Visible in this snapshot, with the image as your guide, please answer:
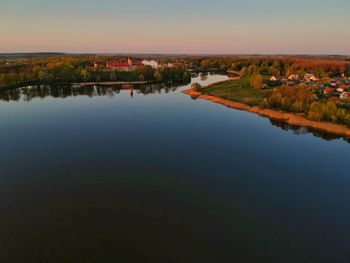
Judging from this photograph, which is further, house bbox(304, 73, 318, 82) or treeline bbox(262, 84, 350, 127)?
house bbox(304, 73, 318, 82)

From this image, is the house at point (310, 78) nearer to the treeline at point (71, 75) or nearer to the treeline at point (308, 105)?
the treeline at point (308, 105)

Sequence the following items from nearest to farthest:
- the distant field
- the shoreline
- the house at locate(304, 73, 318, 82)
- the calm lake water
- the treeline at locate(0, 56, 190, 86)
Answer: the calm lake water → the shoreline → the distant field → the house at locate(304, 73, 318, 82) → the treeline at locate(0, 56, 190, 86)

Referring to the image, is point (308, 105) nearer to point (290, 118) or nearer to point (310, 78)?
point (290, 118)

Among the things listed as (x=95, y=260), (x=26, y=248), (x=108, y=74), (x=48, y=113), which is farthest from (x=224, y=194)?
(x=108, y=74)

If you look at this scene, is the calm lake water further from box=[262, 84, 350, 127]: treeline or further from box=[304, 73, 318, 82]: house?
box=[304, 73, 318, 82]: house

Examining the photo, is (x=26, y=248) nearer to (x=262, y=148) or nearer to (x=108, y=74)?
(x=262, y=148)

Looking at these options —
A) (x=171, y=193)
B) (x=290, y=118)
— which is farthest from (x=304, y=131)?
(x=171, y=193)

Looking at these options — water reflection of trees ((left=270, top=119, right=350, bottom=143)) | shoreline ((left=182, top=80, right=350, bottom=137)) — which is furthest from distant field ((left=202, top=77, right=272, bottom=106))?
water reflection of trees ((left=270, top=119, right=350, bottom=143))
